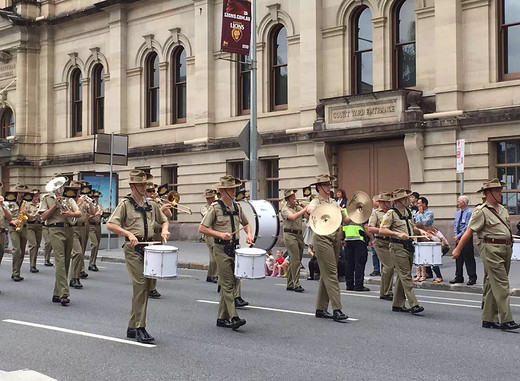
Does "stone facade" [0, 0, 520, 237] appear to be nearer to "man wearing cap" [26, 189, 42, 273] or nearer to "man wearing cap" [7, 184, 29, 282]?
"man wearing cap" [26, 189, 42, 273]

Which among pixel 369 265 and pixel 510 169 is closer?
pixel 369 265

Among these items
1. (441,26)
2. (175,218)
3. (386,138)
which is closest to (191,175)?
(175,218)

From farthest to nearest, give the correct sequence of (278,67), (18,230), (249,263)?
1. (278,67)
2. (18,230)
3. (249,263)

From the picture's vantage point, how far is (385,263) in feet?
43.7

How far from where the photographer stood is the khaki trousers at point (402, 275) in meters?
11.7

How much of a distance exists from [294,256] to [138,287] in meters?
6.33

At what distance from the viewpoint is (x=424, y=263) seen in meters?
12.2

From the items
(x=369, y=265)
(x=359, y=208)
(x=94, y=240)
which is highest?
(x=359, y=208)

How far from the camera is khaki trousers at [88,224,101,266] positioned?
19.9 m

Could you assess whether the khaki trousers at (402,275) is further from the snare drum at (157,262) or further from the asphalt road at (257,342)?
the snare drum at (157,262)

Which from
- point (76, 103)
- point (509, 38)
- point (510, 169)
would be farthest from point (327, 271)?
point (76, 103)

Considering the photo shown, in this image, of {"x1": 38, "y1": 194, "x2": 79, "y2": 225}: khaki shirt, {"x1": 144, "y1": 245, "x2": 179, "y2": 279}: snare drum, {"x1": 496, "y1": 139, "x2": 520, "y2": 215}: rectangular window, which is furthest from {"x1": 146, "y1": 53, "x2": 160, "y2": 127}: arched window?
{"x1": 144, "y1": 245, "x2": 179, "y2": 279}: snare drum

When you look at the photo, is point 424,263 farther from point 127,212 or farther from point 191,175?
point 191,175

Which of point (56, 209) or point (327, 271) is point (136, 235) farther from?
point (56, 209)
